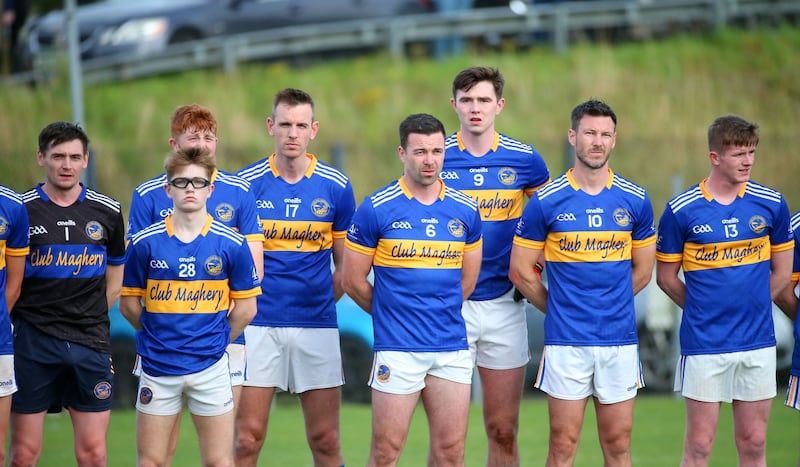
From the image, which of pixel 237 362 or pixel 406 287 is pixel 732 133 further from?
pixel 237 362

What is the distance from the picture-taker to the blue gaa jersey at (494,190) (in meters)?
7.25

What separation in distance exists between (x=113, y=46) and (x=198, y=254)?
12922mm

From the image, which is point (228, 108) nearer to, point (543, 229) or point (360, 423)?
point (360, 423)

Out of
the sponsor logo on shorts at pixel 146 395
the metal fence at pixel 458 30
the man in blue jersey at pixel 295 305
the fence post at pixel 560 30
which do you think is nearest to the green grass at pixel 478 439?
the man in blue jersey at pixel 295 305

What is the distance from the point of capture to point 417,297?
262 inches

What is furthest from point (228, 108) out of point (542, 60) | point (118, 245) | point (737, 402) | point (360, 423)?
point (737, 402)

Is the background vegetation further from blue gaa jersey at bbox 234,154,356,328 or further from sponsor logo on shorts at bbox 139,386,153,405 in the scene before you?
sponsor logo on shorts at bbox 139,386,153,405

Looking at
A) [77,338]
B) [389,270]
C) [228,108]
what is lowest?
[77,338]

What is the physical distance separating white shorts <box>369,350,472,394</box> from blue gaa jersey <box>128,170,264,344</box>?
0.92m

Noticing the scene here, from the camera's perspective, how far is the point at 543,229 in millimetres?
6855

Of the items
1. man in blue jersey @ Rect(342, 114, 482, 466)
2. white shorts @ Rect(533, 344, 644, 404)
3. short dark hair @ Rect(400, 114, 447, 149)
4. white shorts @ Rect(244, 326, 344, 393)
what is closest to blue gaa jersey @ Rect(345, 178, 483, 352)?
man in blue jersey @ Rect(342, 114, 482, 466)

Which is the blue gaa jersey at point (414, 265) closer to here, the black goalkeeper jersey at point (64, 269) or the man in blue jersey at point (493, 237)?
the man in blue jersey at point (493, 237)

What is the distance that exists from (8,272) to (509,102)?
1261 centimetres

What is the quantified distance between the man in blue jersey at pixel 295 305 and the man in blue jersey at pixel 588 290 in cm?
132
